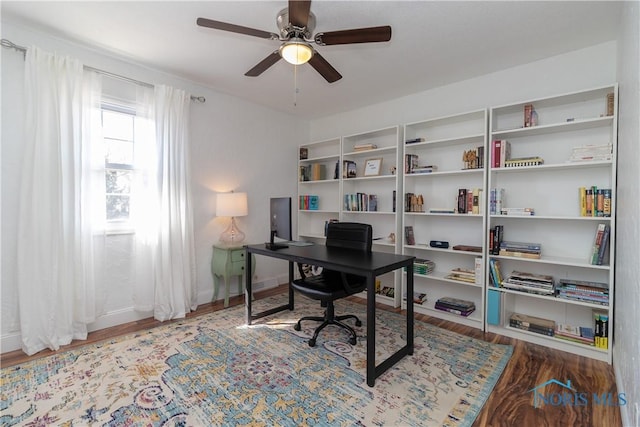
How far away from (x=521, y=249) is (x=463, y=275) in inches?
22.5

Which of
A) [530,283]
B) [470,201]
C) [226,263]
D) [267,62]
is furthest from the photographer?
[226,263]

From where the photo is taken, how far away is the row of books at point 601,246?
214cm

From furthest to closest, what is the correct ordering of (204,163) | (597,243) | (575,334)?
(204,163)
(575,334)
(597,243)

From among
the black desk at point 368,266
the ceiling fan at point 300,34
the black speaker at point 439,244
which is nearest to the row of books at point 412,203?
the black speaker at point 439,244

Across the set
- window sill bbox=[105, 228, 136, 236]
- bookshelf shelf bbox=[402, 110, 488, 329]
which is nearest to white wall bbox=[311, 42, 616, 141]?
bookshelf shelf bbox=[402, 110, 488, 329]

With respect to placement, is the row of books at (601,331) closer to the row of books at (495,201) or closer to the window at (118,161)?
the row of books at (495,201)

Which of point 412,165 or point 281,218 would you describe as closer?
point 281,218

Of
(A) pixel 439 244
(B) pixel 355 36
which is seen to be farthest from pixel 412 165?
(B) pixel 355 36

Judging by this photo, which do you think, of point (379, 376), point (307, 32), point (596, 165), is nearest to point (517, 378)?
point (379, 376)

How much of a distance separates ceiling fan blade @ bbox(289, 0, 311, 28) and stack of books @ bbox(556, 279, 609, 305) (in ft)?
9.09

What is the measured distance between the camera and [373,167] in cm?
371

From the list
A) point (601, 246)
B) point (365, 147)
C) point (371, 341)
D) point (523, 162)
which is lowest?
point (371, 341)

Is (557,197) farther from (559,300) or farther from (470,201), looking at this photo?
(559,300)

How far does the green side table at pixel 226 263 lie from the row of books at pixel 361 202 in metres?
1.41
